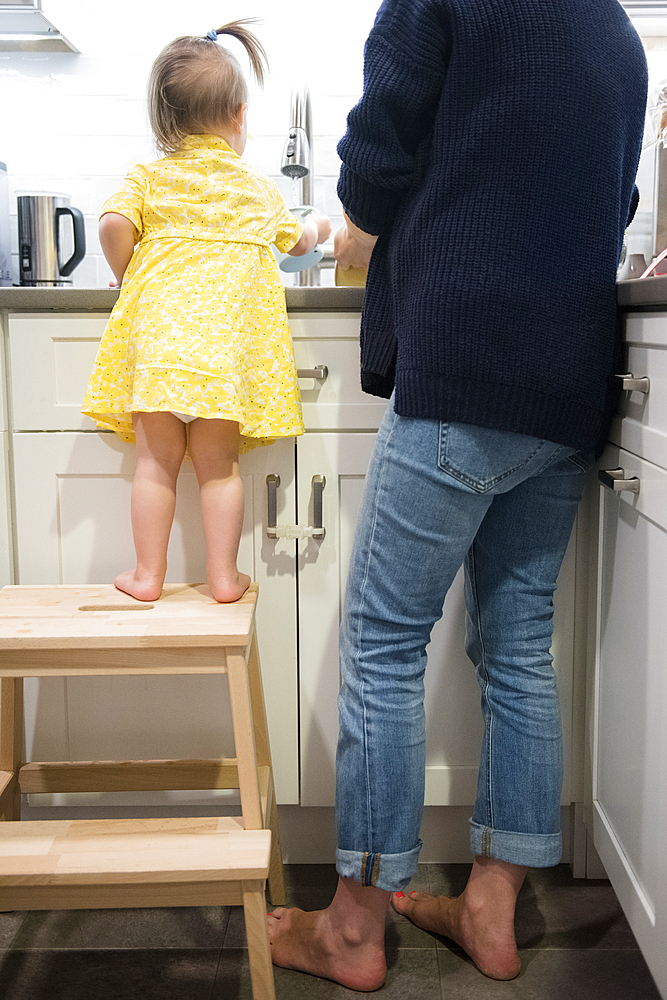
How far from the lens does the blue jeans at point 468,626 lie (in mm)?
1100

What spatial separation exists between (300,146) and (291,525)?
785 millimetres

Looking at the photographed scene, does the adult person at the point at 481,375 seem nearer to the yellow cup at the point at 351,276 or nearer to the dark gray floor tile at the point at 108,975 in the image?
the dark gray floor tile at the point at 108,975

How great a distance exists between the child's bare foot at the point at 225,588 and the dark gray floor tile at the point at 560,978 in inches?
24.7

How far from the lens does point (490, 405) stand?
104cm

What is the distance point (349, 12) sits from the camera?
201 centimetres

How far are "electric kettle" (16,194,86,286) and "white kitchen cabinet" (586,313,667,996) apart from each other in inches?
43.7

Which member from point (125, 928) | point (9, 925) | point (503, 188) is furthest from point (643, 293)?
point (9, 925)

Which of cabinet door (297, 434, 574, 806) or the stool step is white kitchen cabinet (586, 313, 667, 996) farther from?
the stool step

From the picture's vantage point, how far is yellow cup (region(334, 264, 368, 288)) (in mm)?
1565

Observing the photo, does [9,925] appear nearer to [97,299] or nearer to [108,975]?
[108,975]

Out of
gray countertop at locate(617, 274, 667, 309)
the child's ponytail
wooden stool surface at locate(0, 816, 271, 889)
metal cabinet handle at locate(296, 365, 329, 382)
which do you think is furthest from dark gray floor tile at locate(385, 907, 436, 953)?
the child's ponytail

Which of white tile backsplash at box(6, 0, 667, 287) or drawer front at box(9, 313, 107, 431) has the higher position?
white tile backsplash at box(6, 0, 667, 287)

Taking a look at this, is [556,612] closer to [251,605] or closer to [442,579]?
[442,579]

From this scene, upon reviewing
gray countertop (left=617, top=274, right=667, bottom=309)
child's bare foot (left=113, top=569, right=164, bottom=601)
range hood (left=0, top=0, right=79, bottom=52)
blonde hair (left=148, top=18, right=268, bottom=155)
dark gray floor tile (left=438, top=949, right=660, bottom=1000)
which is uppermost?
range hood (left=0, top=0, right=79, bottom=52)
